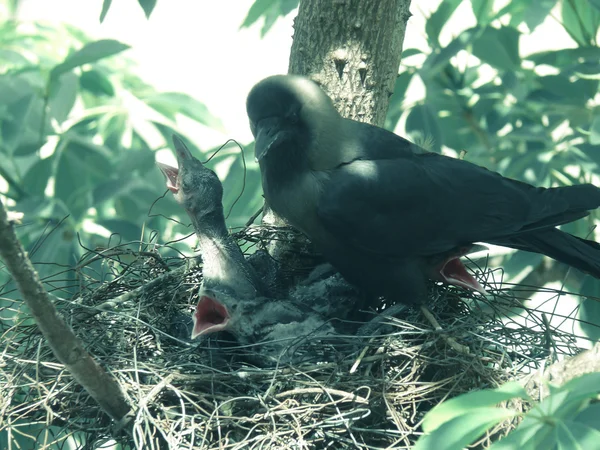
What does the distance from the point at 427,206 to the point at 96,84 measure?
2.10 meters

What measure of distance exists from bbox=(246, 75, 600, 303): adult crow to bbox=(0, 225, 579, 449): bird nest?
253mm

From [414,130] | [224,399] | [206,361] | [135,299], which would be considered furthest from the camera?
[414,130]

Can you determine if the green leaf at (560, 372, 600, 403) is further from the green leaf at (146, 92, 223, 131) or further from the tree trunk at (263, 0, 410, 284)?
the green leaf at (146, 92, 223, 131)

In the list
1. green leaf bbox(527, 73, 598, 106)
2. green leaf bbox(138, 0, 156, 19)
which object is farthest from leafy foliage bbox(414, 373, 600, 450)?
green leaf bbox(527, 73, 598, 106)

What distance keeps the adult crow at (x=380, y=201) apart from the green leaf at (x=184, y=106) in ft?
4.94

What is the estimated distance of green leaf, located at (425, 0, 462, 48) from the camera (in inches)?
Answer: 145

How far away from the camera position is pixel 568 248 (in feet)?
8.78

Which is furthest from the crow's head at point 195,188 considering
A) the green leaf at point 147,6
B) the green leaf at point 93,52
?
the green leaf at point 93,52

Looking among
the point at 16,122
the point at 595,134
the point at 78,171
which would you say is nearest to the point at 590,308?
A: the point at 595,134

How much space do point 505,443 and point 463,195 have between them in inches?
65.3

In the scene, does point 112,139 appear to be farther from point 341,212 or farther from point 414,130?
point 341,212

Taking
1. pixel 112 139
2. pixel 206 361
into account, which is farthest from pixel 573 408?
pixel 112 139

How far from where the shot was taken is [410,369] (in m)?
2.19

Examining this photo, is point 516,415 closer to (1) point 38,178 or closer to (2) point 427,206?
(2) point 427,206
